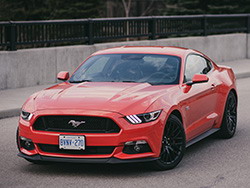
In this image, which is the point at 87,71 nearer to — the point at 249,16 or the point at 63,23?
the point at 63,23

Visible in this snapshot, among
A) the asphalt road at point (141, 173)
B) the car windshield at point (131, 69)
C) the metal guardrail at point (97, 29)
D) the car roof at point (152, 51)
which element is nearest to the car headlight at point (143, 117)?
the asphalt road at point (141, 173)

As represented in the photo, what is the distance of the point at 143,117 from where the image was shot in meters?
8.03

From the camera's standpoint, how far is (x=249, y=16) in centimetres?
2672

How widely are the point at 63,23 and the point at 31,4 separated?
2661 centimetres

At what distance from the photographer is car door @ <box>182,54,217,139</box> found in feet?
30.0

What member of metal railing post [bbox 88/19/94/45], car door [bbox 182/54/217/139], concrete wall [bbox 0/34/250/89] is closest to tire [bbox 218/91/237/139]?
car door [bbox 182/54/217/139]

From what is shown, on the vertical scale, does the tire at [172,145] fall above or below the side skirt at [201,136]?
above

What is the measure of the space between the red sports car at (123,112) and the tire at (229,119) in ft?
2.05

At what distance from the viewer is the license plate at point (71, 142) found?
7906mm

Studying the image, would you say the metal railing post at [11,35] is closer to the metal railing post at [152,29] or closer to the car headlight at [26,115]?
the metal railing post at [152,29]

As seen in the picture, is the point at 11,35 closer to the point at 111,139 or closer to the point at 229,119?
the point at 229,119

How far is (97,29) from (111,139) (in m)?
11.6

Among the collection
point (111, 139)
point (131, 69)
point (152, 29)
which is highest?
point (131, 69)

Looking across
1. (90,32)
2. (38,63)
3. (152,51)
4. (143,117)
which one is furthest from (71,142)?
(90,32)
